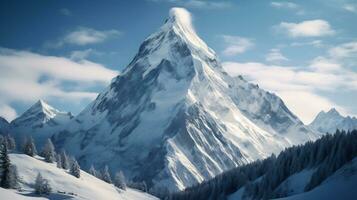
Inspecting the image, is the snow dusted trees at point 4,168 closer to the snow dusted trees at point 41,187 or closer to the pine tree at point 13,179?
the pine tree at point 13,179

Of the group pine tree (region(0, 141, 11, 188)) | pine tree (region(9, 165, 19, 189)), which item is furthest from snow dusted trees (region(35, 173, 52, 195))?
pine tree (region(0, 141, 11, 188))

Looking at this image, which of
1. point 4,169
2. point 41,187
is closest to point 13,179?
point 4,169

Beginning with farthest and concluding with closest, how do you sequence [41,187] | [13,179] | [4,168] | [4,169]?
[41,187], [13,179], [4,168], [4,169]

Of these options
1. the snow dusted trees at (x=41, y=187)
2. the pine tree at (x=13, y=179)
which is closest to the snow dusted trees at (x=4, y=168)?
the pine tree at (x=13, y=179)

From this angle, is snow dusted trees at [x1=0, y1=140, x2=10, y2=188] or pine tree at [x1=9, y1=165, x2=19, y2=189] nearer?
snow dusted trees at [x1=0, y1=140, x2=10, y2=188]

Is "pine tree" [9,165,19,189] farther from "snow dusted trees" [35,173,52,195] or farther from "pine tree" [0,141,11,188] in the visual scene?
"snow dusted trees" [35,173,52,195]

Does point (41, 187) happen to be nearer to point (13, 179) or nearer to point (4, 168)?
point (13, 179)

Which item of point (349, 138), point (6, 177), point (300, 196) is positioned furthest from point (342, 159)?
point (6, 177)

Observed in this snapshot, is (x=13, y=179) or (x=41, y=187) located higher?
(x=13, y=179)

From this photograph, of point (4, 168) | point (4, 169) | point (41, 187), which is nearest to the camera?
point (4, 169)

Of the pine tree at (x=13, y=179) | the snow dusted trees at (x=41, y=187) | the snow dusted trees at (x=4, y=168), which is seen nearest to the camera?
the snow dusted trees at (x=4, y=168)

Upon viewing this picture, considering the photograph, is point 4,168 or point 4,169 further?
point 4,168
